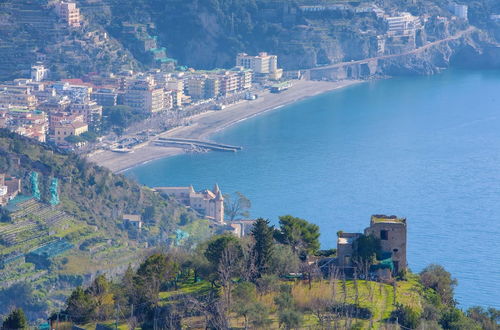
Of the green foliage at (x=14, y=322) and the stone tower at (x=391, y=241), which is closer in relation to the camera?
the green foliage at (x=14, y=322)

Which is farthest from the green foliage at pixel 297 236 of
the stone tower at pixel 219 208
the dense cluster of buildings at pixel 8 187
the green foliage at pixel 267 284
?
the stone tower at pixel 219 208

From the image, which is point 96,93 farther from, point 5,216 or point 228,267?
point 228,267

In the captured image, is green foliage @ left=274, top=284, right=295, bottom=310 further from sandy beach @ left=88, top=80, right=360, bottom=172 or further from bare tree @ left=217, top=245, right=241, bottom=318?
sandy beach @ left=88, top=80, right=360, bottom=172

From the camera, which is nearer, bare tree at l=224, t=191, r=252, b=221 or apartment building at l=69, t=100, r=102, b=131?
bare tree at l=224, t=191, r=252, b=221

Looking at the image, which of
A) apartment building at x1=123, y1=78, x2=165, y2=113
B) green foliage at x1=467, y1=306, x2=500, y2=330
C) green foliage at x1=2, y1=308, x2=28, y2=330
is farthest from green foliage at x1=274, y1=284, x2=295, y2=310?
apartment building at x1=123, y1=78, x2=165, y2=113

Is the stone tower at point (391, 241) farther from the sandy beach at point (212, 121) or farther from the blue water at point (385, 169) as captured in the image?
the sandy beach at point (212, 121)

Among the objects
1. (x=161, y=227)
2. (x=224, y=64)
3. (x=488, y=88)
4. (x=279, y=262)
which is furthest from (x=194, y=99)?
(x=279, y=262)
